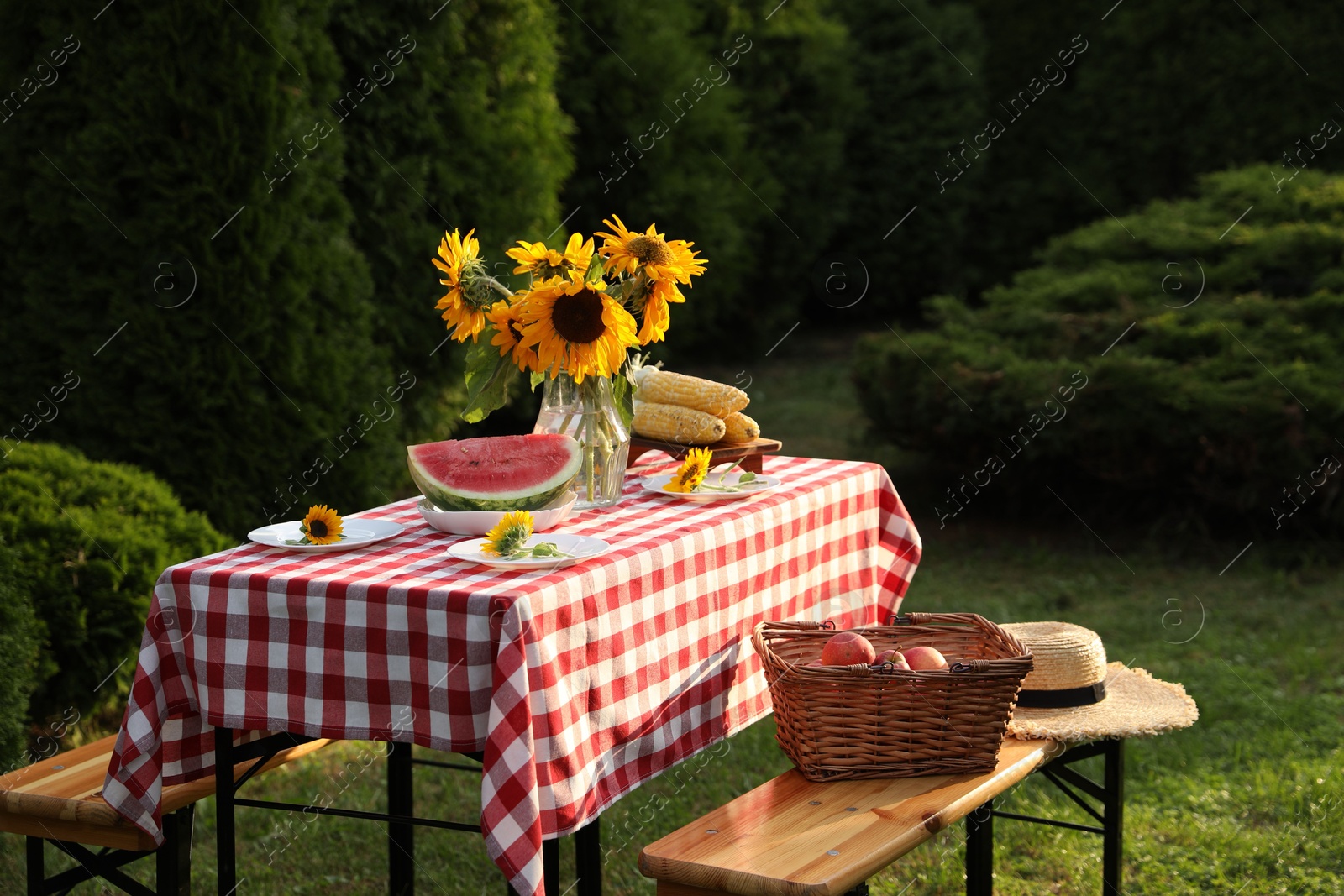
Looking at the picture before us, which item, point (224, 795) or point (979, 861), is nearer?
point (224, 795)

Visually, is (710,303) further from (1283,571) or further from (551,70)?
(1283,571)

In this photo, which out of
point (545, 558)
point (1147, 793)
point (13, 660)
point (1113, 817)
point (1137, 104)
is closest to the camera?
point (545, 558)

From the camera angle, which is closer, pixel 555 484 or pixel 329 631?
pixel 329 631

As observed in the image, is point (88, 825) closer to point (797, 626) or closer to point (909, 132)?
point (797, 626)

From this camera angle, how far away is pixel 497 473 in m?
3.20

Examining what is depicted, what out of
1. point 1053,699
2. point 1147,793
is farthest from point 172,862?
point 1147,793

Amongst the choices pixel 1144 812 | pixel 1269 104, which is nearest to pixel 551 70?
pixel 1144 812

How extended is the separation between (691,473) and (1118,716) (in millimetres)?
1300

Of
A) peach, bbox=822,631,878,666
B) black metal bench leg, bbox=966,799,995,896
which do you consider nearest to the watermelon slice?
peach, bbox=822,631,878,666

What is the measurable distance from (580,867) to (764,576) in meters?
0.85

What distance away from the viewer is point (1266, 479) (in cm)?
791

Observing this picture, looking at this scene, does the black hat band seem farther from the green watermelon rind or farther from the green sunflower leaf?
the green sunflower leaf

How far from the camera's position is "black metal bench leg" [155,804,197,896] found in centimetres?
318

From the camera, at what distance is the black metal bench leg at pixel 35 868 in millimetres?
3359
